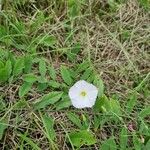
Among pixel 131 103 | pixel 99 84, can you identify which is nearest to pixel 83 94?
pixel 99 84

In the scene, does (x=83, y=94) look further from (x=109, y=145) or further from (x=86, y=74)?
(x=109, y=145)

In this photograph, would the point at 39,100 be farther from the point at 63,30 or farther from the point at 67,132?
the point at 63,30

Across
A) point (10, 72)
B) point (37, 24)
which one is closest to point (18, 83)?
point (10, 72)

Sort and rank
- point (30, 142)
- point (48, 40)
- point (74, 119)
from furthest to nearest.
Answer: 1. point (48, 40)
2. point (74, 119)
3. point (30, 142)

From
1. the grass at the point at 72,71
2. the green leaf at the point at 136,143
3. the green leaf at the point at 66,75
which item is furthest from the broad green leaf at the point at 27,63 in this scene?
the green leaf at the point at 136,143

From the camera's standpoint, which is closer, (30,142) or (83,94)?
(30,142)

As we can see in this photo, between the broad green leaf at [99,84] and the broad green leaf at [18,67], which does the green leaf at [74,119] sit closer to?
the broad green leaf at [99,84]

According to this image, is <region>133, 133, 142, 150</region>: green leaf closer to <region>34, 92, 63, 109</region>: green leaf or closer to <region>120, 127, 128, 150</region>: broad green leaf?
<region>120, 127, 128, 150</region>: broad green leaf

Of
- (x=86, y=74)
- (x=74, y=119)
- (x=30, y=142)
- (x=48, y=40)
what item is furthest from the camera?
(x=48, y=40)

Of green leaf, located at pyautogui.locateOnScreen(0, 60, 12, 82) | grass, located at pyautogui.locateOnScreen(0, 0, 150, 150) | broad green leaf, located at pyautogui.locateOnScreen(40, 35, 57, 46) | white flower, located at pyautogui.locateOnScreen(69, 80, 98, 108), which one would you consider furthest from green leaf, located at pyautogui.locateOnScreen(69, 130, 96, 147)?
broad green leaf, located at pyautogui.locateOnScreen(40, 35, 57, 46)
